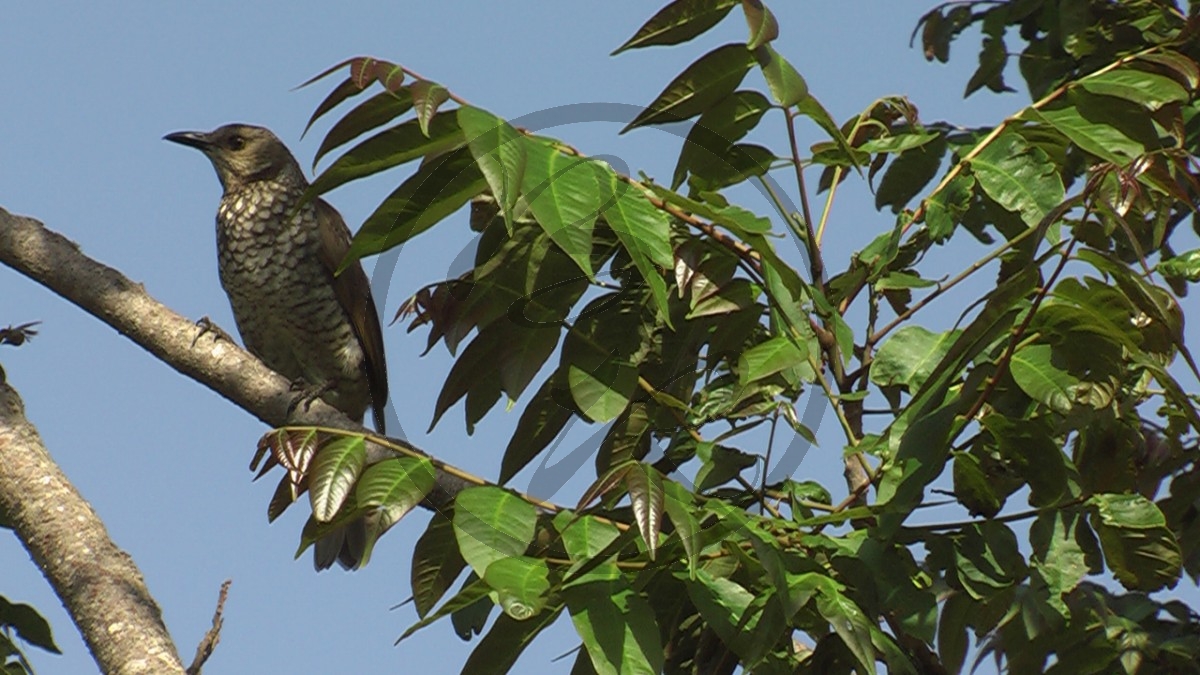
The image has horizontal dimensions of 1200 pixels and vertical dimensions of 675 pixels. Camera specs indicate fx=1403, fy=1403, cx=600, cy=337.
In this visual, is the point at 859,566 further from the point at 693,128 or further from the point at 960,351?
the point at 693,128

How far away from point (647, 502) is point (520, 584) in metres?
0.21

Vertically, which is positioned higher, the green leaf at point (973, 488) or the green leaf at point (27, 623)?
the green leaf at point (27, 623)

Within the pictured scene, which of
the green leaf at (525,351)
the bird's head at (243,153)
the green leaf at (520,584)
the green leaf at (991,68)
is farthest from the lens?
the bird's head at (243,153)

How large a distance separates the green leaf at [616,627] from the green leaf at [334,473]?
0.42m

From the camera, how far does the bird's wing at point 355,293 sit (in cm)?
482

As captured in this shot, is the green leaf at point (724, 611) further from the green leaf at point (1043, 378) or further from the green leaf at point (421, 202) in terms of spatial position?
the green leaf at point (421, 202)

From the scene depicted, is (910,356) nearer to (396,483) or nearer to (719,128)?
(719,128)

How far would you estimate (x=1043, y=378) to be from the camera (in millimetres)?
2215

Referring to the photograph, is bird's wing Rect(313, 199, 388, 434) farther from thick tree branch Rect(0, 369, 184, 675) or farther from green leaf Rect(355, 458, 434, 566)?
green leaf Rect(355, 458, 434, 566)

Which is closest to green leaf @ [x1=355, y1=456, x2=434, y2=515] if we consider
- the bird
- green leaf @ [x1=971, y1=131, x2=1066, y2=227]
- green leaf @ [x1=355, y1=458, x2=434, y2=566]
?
green leaf @ [x1=355, y1=458, x2=434, y2=566]

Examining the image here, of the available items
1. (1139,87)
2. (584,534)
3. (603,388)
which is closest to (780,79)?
(603,388)

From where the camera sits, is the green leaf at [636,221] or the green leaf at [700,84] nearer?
the green leaf at [636,221]

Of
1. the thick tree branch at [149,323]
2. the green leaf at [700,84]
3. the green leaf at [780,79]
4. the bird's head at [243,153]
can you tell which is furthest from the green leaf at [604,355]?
the bird's head at [243,153]

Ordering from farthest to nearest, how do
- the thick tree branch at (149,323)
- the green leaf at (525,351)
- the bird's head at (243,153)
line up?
the bird's head at (243,153) < the thick tree branch at (149,323) < the green leaf at (525,351)
